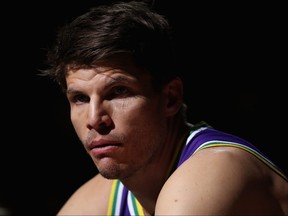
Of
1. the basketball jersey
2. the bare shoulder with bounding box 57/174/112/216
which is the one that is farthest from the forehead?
the bare shoulder with bounding box 57/174/112/216

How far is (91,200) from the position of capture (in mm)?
2117

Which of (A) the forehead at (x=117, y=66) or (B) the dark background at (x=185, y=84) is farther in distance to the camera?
(B) the dark background at (x=185, y=84)

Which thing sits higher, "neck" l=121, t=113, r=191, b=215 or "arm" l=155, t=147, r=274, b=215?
"arm" l=155, t=147, r=274, b=215

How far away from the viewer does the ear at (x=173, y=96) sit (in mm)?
1823

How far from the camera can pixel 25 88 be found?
3.31 m

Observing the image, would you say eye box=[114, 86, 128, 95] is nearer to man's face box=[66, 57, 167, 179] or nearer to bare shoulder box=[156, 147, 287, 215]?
man's face box=[66, 57, 167, 179]

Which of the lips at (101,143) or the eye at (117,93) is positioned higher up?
the eye at (117,93)

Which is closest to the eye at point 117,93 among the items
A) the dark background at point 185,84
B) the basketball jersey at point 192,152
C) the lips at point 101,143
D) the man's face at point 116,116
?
the man's face at point 116,116

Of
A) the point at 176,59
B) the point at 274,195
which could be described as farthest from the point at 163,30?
the point at 274,195

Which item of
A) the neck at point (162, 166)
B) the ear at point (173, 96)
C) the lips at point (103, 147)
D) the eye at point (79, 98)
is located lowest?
the neck at point (162, 166)

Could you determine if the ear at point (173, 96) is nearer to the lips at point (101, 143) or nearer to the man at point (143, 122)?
the man at point (143, 122)

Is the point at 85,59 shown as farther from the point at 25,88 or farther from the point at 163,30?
the point at 25,88

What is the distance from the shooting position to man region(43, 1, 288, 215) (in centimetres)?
148

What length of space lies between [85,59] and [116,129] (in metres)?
0.23
